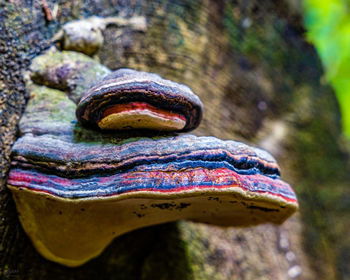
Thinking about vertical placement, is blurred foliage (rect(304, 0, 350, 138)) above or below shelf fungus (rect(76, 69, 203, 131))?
below

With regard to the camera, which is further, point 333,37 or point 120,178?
point 333,37

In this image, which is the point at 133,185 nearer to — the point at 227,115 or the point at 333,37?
the point at 227,115

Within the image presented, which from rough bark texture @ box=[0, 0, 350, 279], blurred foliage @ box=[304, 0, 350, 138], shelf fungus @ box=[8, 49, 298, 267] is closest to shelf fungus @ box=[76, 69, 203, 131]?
shelf fungus @ box=[8, 49, 298, 267]

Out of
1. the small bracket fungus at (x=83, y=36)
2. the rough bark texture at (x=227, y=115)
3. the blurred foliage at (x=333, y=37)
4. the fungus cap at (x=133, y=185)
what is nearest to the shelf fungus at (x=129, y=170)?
the fungus cap at (x=133, y=185)

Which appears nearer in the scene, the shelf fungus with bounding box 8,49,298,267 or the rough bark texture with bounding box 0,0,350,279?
the shelf fungus with bounding box 8,49,298,267

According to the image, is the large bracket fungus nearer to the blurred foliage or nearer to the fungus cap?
the fungus cap


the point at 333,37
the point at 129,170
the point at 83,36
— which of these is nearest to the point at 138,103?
the point at 129,170

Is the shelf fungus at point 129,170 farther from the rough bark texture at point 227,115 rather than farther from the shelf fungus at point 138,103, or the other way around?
the rough bark texture at point 227,115
